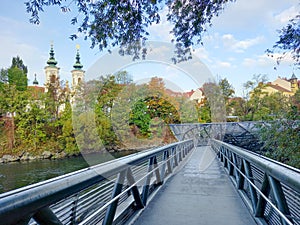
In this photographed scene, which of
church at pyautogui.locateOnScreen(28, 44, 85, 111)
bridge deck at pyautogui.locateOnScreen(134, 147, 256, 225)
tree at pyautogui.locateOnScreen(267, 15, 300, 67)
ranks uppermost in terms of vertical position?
church at pyautogui.locateOnScreen(28, 44, 85, 111)

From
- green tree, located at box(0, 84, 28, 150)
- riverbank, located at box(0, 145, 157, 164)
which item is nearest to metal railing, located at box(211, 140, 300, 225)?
riverbank, located at box(0, 145, 157, 164)

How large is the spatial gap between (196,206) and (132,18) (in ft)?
7.54

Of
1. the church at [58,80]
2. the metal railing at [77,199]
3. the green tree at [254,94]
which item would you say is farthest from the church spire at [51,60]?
the metal railing at [77,199]

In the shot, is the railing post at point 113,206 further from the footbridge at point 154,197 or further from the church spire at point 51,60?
the church spire at point 51,60

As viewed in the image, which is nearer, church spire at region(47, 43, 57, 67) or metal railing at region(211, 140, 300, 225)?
metal railing at region(211, 140, 300, 225)

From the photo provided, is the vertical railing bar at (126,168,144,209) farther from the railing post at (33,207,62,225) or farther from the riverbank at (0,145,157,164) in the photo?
the riverbank at (0,145,157,164)

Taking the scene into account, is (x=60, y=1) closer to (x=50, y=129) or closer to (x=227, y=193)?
(x=227, y=193)

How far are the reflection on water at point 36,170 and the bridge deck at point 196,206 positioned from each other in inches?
438

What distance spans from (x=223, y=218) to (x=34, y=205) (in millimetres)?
1907

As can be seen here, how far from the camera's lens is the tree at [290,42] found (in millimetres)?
3902

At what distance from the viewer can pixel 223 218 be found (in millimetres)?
2227

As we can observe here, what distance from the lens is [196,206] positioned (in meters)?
2.57

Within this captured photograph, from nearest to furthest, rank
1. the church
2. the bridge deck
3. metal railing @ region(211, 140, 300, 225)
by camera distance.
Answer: metal railing @ region(211, 140, 300, 225), the bridge deck, the church

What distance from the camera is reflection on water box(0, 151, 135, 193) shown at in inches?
588
